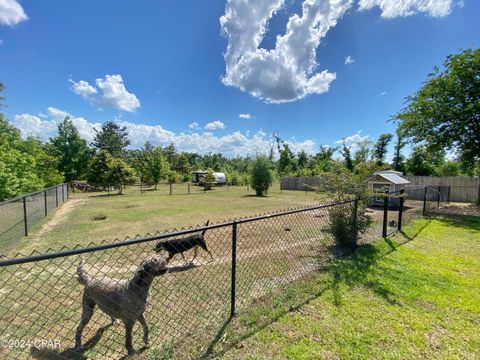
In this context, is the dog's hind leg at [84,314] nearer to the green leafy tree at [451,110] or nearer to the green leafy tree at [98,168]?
the green leafy tree at [451,110]

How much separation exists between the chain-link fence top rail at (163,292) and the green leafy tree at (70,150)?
29716mm

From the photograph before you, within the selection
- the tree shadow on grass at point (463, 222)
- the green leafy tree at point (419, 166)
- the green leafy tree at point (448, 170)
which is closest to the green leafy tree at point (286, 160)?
the green leafy tree at point (419, 166)

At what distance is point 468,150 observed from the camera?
1426 centimetres

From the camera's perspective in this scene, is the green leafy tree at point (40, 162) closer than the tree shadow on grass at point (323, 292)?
No

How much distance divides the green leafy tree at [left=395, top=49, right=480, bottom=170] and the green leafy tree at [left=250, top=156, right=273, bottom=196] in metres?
11.1

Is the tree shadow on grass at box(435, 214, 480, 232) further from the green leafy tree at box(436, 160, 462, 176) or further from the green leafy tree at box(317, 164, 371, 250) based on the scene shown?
the green leafy tree at box(436, 160, 462, 176)

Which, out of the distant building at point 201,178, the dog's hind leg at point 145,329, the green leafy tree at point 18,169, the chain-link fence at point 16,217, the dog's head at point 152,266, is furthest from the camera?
the distant building at point 201,178

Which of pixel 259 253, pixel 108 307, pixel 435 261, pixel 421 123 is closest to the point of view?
pixel 108 307

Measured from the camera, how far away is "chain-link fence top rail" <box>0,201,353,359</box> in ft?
7.68

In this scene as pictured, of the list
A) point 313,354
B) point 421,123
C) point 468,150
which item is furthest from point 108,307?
point 468,150

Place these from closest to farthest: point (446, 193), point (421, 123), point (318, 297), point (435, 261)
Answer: point (318, 297)
point (435, 261)
point (421, 123)
point (446, 193)

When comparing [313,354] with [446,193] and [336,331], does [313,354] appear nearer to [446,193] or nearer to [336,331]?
[336,331]

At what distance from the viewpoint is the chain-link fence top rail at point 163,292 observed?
2.34 metres

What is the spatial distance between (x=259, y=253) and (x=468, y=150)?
1686cm
